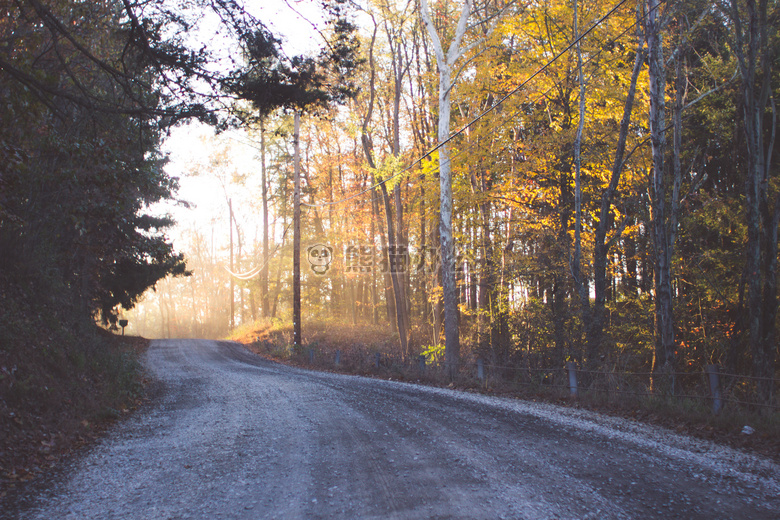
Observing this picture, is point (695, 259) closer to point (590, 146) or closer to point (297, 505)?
point (590, 146)

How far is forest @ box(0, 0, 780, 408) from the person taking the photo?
7188mm

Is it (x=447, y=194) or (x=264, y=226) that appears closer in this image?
(x=447, y=194)

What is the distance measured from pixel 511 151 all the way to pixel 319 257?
22390mm

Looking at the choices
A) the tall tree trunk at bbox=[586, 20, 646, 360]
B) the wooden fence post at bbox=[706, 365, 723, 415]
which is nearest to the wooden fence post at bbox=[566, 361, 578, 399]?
the tall tree trunk at bbox=[586, 20, 646, 360]

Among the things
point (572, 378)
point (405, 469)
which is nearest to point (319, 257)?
point (572, 378)

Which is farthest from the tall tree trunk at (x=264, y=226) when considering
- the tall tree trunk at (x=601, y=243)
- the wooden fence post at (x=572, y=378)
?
the wooden fence post at (x=572, y=378)

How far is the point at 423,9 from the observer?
13.6 metres

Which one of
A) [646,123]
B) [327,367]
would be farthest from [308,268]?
[646,123]

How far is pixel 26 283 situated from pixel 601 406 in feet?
38.2

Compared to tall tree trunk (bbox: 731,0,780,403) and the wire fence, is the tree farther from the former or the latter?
tall tree trunk (bbox: 731,0,780,403)

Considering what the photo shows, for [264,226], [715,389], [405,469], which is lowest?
[405,469]

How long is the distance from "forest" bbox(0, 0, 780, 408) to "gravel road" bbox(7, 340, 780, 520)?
9.14 ft

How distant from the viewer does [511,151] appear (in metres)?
13.8

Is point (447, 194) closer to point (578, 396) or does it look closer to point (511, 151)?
point (511, 151)
